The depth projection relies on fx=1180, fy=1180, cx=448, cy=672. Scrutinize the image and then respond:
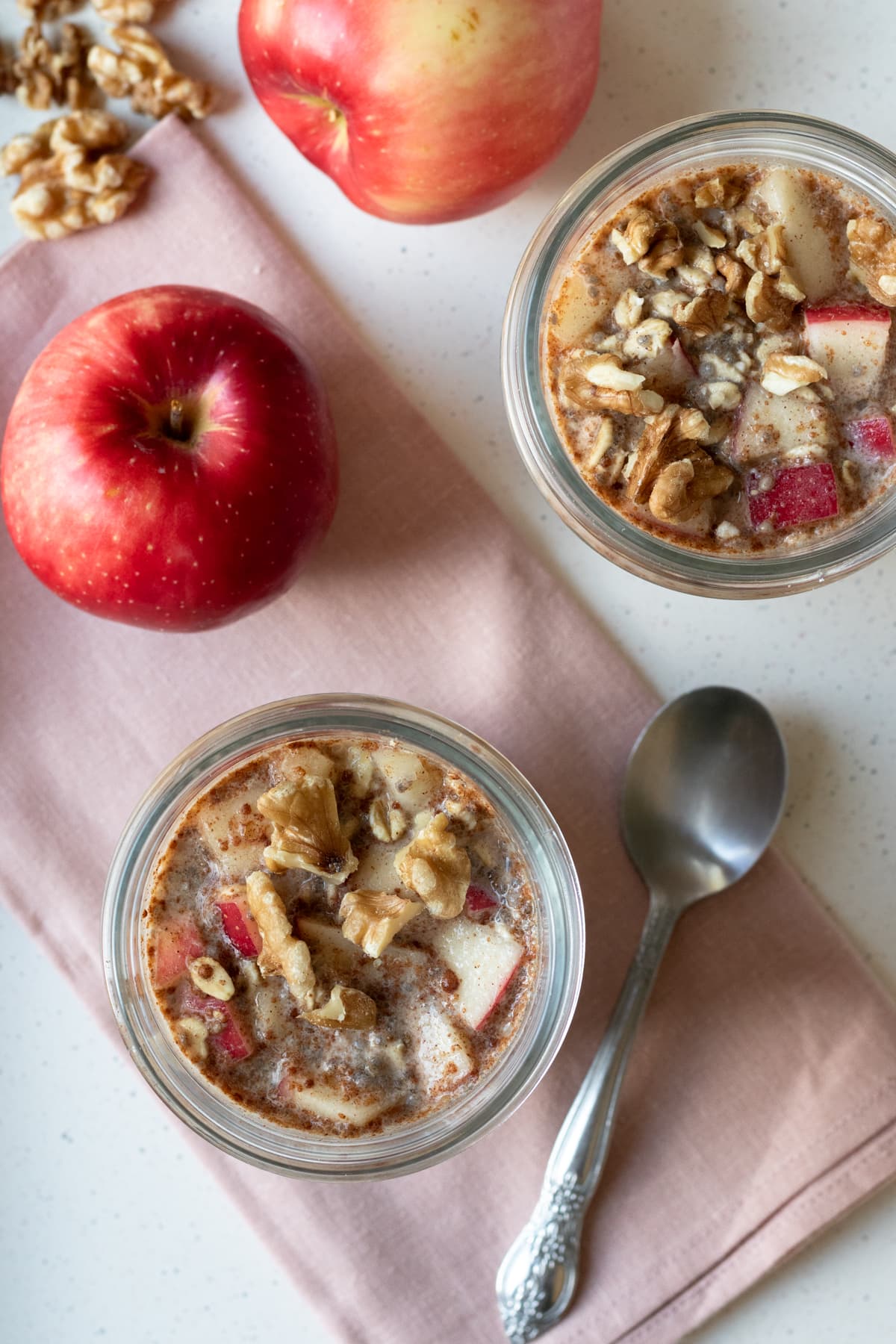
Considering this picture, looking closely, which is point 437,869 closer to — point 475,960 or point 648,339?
point 475,960

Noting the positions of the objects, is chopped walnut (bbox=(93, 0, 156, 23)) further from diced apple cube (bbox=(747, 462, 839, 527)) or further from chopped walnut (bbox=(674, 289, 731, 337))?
diced apple cube (bbox=(747, 462, 839, 527))

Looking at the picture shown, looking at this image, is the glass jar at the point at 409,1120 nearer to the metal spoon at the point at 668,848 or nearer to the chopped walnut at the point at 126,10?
the metal spoon at the point at 668,848

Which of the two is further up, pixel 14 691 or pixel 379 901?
pixel 14 691

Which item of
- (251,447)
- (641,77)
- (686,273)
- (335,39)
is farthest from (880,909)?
(335,39)

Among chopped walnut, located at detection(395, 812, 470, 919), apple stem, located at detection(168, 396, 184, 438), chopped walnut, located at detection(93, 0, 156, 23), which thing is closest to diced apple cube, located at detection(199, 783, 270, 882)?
chopped walnut, located at detection(395, 812, 470, 919)

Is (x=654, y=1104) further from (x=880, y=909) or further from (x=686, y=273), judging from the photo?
(x=686, y=273)

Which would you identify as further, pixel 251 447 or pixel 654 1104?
pixel 654 1104
